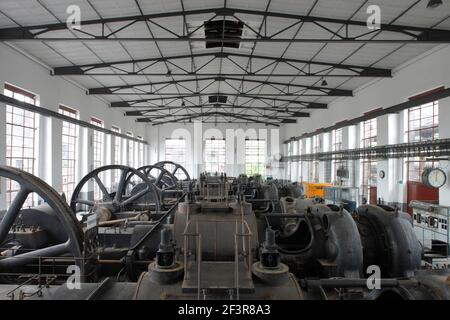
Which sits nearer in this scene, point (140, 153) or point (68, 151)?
point (68, 151)

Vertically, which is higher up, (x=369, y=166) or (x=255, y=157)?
(x=255, y=157)

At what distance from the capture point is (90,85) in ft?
48.1

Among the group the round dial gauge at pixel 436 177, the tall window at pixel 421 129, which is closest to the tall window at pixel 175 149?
the tall window at pixel 421 129

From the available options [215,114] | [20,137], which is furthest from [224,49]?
[215,114]

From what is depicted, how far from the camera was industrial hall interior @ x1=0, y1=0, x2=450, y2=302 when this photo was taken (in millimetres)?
2820

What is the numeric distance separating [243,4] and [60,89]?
7747 millimetres

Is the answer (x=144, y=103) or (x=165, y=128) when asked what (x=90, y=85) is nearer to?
(x=144, y=103)

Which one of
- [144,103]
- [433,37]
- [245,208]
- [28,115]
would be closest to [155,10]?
[28,115]

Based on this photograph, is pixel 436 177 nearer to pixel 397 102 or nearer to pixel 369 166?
pixel 397 102

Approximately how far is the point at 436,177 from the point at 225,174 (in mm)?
6894

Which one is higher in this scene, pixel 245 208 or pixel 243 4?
pixel 243 4

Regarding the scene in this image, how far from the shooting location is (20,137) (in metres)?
10.1

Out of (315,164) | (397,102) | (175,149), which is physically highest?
(397,102)

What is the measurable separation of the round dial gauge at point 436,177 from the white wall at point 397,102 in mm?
172
